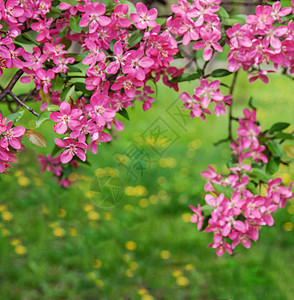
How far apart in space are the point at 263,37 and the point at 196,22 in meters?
0.23

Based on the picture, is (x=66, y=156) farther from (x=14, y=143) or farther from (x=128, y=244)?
(x=128, y=244)

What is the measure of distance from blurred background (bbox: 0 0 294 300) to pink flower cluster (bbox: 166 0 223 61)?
1132 mm

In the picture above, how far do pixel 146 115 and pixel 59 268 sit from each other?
3334 millimetres

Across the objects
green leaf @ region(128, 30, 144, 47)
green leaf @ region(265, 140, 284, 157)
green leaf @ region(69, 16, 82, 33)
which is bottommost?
green leaf @ region(265, 140, 284, 157)

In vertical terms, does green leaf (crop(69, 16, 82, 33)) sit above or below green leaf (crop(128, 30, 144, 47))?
above

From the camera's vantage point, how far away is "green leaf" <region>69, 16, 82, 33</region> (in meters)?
1.28

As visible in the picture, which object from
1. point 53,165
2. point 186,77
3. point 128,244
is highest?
point 186,77

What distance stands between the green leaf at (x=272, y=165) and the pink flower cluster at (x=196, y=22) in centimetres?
71

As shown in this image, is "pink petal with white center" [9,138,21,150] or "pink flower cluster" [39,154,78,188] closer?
"pink petal with white center" [9,138,21,150]

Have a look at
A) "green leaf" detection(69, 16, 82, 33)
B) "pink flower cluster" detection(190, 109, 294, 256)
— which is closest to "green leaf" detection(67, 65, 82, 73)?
"green leaf" detection(69, 16, 82, 33)

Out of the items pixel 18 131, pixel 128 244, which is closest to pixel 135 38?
pixel 18 131

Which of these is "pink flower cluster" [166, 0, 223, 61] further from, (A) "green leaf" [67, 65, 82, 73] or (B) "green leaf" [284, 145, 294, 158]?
(B) "green leaf" [284, 145, 294, 158]

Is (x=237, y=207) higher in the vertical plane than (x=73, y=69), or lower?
lower

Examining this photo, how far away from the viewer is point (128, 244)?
3.52 meters
